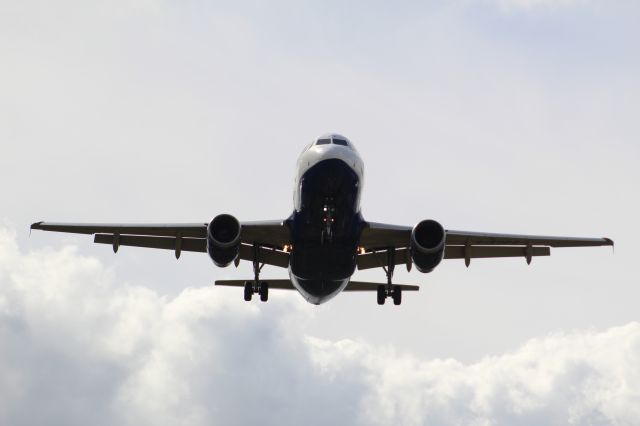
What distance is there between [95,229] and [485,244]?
13.0 metres

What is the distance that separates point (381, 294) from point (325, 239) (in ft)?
20.6

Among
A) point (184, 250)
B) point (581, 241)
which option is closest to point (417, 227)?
point (581, 241)

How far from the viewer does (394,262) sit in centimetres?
3100

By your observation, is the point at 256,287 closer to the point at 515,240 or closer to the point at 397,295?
the point at 397,295

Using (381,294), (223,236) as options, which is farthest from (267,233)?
(381,294)

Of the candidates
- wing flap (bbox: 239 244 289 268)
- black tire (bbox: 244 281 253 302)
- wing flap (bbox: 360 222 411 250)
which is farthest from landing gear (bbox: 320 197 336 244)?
black tire (bbox: 244 281 253 302)

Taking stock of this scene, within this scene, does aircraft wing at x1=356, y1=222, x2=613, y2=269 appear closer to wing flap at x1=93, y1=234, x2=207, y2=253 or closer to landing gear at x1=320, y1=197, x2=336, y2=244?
landing gear at x1=320, y1=197, x2=336, y2=244

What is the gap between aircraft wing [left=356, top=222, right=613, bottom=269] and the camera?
2850cm

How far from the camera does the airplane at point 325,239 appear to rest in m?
24.5

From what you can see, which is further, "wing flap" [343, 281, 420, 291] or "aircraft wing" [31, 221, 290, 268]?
"wing flap" [343, 281, 420, 291]

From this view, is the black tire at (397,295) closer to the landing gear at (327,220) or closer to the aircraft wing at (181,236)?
the aircraft wing at (181,236)

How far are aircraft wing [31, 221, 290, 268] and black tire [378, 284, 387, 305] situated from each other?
3405 mm

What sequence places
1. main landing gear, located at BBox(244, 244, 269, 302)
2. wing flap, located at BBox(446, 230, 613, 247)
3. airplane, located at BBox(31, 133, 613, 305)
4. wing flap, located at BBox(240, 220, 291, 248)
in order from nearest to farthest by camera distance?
1. airplane, located at BBox(31, 133, 613, 305)
2. wing flap, located at BBox(240, 220, 291, 248)
3. wing flap, located at BBox(446, 230, 613, 247)
4. main landing gear, located at BBox(244, 244, 269, 302)

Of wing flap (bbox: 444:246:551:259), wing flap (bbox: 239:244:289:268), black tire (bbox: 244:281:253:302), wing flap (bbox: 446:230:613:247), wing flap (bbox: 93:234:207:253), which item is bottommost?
black tire (bbox: 244:281:253:302)
